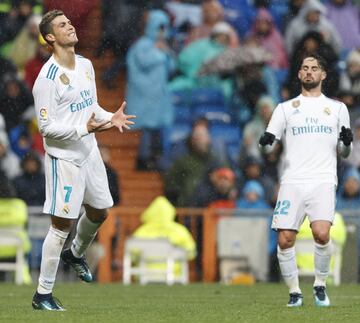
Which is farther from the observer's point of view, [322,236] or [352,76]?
[352,76]

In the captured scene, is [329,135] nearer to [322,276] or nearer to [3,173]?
[322,276]

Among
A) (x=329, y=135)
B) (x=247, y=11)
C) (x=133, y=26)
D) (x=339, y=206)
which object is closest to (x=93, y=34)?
(x=133, y=26)

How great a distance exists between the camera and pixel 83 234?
12.9 meters

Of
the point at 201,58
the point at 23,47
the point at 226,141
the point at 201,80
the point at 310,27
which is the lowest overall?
the point at 226,141

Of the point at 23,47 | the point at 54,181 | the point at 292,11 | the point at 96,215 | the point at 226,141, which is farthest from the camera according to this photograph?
the point at 292,11

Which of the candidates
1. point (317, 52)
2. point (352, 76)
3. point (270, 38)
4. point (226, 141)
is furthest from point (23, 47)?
point (352, 76)

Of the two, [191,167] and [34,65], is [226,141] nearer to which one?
[191,167]

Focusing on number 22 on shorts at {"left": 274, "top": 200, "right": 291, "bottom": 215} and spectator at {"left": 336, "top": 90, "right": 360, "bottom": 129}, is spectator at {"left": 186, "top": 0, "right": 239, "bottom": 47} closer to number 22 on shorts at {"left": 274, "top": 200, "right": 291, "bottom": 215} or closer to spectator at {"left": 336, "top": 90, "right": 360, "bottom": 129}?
spectator at {"left": 336, "top": 90, "right": 360, "bottom": 129}

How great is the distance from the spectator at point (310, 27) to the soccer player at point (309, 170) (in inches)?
377

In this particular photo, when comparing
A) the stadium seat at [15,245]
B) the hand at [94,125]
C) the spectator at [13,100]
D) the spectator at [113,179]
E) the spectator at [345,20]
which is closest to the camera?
the hand at [94,125]

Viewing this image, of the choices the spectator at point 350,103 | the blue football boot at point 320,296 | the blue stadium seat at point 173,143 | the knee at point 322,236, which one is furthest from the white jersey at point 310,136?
the spectator at point 350,103

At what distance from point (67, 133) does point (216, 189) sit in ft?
29.2

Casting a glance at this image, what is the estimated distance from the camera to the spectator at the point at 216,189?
2062 cm

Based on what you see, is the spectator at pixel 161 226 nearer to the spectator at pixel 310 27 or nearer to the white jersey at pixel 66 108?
the spectator at pixel 310 27
